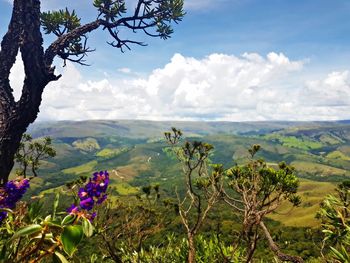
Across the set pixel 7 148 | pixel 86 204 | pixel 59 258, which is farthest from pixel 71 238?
pixel 7 148

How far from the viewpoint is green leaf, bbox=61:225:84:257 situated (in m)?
1.84

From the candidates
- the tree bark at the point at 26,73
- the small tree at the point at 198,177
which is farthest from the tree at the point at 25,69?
the small tree at the point at 198,177

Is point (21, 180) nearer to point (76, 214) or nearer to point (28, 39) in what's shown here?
point (76, 214)

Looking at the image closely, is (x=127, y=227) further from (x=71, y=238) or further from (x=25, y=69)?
(x=71, y=238)

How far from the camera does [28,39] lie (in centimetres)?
708

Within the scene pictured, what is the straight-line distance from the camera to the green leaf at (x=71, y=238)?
6.04 ft

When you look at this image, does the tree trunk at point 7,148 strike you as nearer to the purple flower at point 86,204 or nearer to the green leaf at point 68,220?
the purple flower at point 86,204

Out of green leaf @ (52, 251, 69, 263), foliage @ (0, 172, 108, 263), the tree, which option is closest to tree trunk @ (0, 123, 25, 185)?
the tree

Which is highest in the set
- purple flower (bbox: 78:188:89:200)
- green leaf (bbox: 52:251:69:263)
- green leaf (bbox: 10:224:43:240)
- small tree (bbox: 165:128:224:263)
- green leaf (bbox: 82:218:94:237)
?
green leaf (bbox: 10:224:43:240)

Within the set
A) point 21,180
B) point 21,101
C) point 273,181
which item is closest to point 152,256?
point 273,181

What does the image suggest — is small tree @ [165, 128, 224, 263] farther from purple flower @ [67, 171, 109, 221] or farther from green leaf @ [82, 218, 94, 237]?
green leaf @ [82, 218, 94, 237]

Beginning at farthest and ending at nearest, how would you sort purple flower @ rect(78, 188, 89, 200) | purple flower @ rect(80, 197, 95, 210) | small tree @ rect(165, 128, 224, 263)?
1. small tree @ rect(165, 128, 224, 263)
2. purple flower @ rect(78, 188, 89, 200)
3. purple flower @ rect(80, 197, 95, 210)

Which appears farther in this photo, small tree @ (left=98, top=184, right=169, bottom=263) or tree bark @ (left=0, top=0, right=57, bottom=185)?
small tree @ (left=98, top=184, right=169, bottom=263)

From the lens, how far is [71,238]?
6.15 ft
